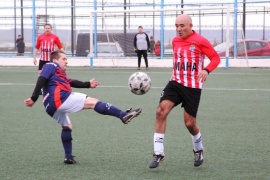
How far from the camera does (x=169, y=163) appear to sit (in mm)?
6828

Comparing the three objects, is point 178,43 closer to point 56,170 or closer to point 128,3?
point 56,170

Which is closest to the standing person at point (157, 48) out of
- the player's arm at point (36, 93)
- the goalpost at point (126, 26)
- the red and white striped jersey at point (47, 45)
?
the goalpost at point (126, 26)

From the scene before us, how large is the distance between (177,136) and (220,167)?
223 cm

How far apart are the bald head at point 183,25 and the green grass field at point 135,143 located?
1496 millimetres

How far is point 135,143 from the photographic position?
8133 millimetres

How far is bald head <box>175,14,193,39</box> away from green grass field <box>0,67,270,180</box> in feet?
4.91

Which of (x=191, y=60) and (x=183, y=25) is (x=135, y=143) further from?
(x=183, y=25)

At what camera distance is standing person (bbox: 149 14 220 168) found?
659cm

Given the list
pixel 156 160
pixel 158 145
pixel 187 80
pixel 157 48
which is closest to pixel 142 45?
pixel 157 48

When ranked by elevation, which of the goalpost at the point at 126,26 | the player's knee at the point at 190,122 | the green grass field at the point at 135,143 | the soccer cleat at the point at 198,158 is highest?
the goalpost at the point at 126,26

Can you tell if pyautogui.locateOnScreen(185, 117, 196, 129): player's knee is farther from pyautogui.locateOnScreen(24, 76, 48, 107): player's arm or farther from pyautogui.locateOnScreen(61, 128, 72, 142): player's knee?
pyautogui.locateOnScreen(24, 76, 48, 107): player's arm

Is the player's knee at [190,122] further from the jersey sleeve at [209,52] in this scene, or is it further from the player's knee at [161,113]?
the jersey sleeve at [209,52]

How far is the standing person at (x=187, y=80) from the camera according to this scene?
6.59 metres

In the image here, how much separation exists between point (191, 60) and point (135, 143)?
190cm
